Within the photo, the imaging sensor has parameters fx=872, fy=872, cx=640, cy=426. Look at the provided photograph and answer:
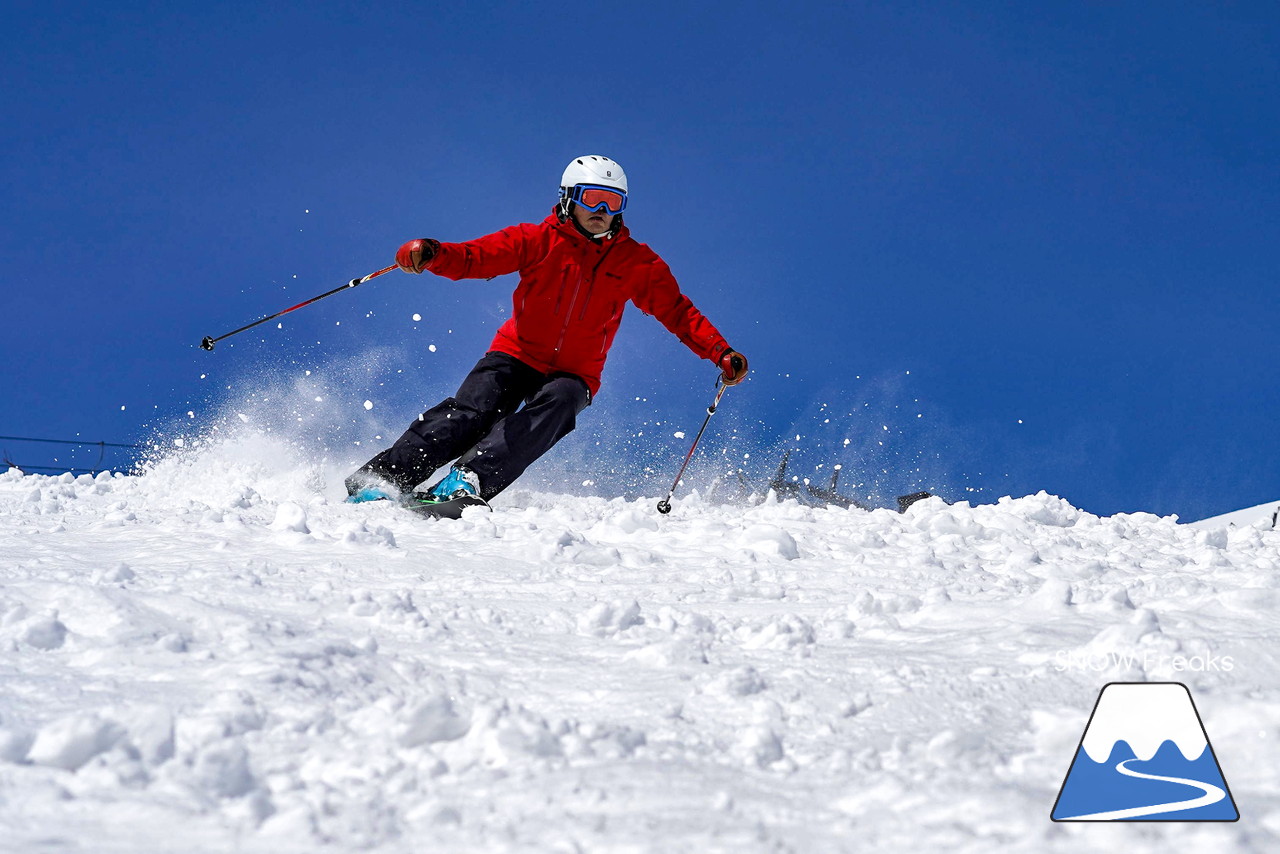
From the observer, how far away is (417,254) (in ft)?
18.8

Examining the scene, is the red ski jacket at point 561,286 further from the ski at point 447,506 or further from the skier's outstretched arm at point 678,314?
the ski at point 447,506

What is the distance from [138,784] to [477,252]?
488 centimetres

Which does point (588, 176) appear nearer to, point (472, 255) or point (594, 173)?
point (594, 173)

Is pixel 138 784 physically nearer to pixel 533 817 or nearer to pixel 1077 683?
pixel 533 817

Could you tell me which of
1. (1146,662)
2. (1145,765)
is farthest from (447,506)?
(1145,765)

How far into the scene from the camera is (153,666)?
191 centimetres

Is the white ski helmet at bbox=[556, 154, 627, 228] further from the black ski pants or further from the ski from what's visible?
the ski

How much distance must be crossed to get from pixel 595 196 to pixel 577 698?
4735 millimetres

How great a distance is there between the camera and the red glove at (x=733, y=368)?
6332 mm

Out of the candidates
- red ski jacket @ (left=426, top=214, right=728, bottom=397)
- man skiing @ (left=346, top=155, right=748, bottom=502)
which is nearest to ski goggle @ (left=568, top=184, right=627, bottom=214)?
man skiing @ (left=346, top=155, right=748, bottom=502)

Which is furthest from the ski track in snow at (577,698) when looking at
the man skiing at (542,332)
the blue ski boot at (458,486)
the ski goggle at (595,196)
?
the ski goggle at (595,196)

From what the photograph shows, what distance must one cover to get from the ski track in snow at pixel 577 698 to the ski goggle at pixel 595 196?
11.1ft

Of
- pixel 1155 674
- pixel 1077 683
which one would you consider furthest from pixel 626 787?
pixel 1155 674

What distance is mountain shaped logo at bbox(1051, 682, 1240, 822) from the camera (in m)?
1.47
